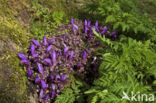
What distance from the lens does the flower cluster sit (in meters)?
2.96

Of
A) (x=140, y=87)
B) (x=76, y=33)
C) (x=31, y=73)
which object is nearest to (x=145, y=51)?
(x=140, y=87)

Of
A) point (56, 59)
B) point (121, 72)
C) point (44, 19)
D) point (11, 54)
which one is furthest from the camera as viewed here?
point (44, 19)

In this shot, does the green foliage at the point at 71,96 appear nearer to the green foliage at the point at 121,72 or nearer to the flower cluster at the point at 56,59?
the flower cluster at the point at 56,59

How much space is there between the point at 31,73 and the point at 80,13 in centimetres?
258

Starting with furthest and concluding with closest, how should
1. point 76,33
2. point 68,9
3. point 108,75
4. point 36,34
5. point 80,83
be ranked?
point 68,9 → point 76,33 → point 36,34 → point 80,83 → point 108,75

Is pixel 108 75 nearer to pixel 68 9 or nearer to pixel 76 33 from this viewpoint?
pixel 76 33

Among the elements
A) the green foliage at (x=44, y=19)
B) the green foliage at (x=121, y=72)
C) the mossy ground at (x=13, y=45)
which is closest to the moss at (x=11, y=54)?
the mossy ground at (x=13, y=45)

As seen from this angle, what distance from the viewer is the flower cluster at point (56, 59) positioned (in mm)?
2955

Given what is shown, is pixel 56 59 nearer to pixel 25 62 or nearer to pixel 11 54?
pixel 25 62

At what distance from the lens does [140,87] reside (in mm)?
2449

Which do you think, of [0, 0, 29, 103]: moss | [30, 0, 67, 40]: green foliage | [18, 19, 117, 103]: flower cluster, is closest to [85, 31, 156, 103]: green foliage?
[18, 19, 117, 103]: flower cluster

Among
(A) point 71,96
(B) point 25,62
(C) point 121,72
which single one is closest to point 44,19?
(B) point 25,62

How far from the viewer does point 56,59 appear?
323 centimetres

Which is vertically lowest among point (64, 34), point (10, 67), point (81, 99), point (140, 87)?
point (81, 99)
